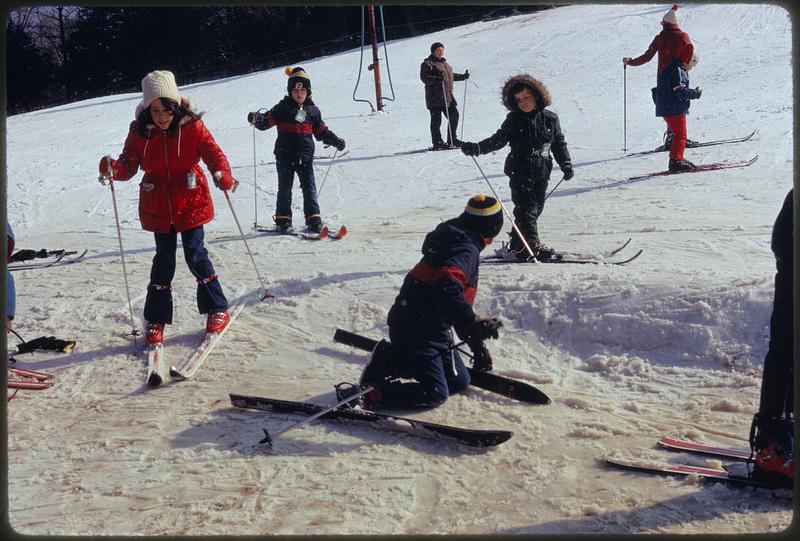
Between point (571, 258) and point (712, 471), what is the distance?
10.2 ft

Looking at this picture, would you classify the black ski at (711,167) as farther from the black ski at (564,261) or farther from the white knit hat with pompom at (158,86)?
the white knit hat with pompom at (158,86)

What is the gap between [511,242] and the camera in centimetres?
636

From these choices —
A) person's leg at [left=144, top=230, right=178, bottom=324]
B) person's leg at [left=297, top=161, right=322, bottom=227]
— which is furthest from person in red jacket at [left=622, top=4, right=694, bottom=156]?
person's leg at [left=144, top=230, right=178, bottom=324]

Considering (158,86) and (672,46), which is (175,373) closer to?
(158,86)

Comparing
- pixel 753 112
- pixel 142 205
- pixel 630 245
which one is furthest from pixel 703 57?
pixel 142 205

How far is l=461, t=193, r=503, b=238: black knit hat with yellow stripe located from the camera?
3.96 metres

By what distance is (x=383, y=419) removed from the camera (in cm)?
392

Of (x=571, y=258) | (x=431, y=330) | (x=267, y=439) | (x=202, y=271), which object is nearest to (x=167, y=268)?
(x=202, y=271)

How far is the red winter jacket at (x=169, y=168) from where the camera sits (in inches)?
191

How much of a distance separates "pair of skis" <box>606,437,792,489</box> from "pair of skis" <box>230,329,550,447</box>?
594 millimetres

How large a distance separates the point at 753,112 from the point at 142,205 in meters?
9.87

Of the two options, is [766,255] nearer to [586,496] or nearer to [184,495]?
[586,496]

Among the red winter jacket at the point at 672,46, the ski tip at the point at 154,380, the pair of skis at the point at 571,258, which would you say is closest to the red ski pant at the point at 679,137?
the red winter jacket at the point at 672,46

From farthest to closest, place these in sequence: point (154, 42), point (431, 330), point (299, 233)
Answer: point (154, 42)
point (299, 233)
point (431, 330)
